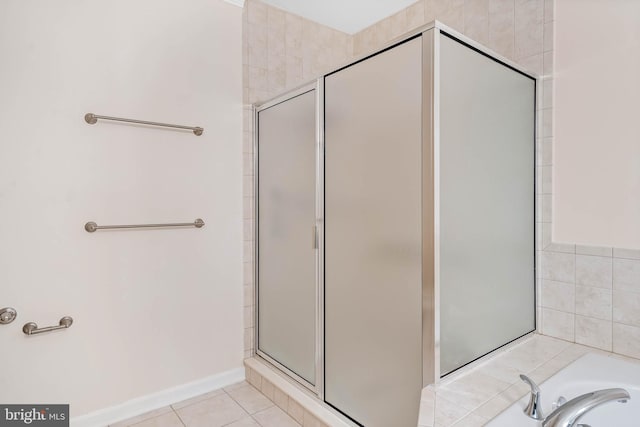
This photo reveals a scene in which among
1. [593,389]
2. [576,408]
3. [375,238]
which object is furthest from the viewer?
[375,238]

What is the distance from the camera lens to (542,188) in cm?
173

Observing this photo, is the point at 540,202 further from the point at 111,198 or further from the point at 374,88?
the point at 111,198

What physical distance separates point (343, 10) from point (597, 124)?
172cm

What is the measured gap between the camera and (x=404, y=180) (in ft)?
4.31

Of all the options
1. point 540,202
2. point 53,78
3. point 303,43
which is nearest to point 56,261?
point 53,78

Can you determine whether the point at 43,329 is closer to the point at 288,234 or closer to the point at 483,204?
the point at 288,234

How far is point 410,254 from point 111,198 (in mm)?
1513

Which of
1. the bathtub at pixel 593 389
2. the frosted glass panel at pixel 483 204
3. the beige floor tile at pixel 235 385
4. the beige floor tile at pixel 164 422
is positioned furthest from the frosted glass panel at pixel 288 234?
the bathtub at pixel 593 389

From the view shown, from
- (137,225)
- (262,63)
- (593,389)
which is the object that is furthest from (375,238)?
(262,63)

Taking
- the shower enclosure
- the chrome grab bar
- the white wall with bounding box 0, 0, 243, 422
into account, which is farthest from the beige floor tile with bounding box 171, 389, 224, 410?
the chrome grab bar

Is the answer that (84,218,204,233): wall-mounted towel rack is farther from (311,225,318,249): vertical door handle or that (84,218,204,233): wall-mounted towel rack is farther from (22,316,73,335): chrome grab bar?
(311,225,318,249): vertical door handle

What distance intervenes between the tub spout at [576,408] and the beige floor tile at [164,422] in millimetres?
1648

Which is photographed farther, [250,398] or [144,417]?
[250,398]

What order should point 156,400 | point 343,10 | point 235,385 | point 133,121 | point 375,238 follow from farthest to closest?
point 343,10 → point 235,385 → point 156,400 → point 133,121 → point 375,238
